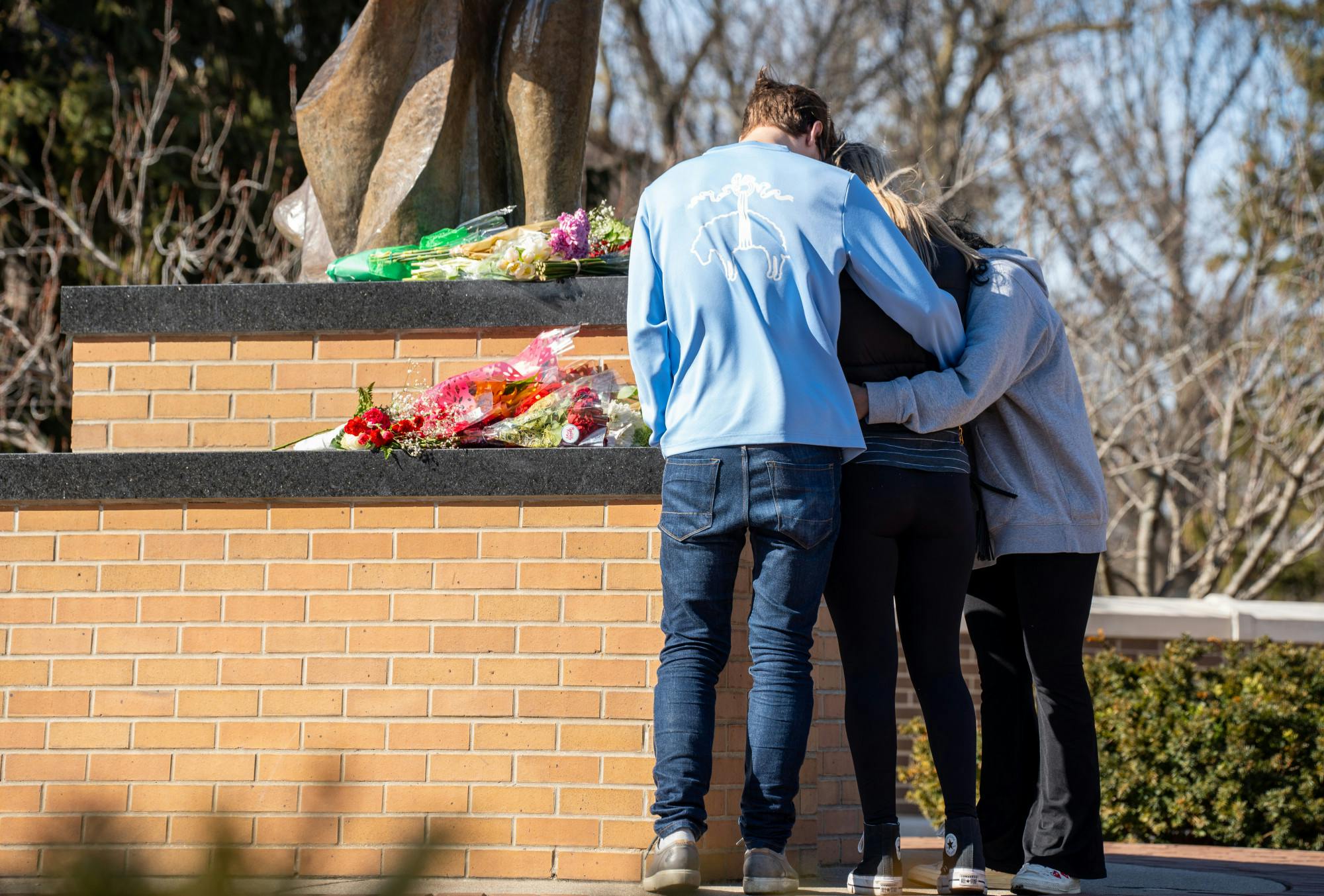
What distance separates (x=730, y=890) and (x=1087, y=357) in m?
10.2

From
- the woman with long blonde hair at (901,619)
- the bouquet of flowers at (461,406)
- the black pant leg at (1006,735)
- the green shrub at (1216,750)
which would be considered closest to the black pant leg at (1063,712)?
the black pant leg at (1006,735)

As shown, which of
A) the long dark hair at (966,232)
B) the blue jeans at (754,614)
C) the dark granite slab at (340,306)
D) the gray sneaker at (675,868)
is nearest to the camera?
the gray sneaker at (675,868)

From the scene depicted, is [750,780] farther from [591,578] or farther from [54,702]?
[54,702]

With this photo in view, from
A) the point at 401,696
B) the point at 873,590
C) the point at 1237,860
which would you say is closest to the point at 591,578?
the point at 401,696

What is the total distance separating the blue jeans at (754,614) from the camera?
10.3ft

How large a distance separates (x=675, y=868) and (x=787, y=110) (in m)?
1.83

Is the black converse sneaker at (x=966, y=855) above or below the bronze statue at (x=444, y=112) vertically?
below

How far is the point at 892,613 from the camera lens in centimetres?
328

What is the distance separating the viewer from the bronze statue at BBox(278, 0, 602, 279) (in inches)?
196

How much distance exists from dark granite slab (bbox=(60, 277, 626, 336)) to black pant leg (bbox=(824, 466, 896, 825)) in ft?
4.77

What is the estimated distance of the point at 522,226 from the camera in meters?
4.71

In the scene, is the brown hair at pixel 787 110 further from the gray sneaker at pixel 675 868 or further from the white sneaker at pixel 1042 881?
the white sneaker at pixel 1042 881

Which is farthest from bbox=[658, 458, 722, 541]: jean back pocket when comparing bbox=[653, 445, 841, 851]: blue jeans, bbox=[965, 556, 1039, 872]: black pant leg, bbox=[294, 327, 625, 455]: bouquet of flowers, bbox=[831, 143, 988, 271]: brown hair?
bbox=[965, 556, 1039, 872]: black pant leg

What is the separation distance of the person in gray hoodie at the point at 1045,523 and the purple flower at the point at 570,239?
4.56 ft
